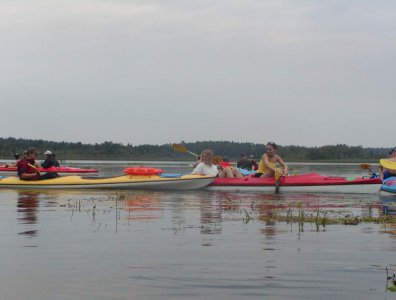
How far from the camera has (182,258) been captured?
7141 millimetres

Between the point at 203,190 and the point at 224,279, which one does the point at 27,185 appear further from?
the point at 224,279

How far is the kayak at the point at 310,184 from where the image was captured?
1827cm

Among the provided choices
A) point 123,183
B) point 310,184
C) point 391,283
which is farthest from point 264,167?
point 391,283

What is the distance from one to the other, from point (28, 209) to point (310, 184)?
790cm

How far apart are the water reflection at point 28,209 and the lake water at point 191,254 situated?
4 centimetres

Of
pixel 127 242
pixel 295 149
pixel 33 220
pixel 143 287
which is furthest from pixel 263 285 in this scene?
pixel 295 149

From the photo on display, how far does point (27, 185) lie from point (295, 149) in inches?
2318

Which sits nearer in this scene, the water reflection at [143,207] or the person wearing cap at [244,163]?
the water reflection at [143,207]

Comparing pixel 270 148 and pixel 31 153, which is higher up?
pixel 270 148

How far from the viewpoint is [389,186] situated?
1788 centimetres

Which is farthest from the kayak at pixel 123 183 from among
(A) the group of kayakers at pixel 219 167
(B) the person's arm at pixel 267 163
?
(B) the person's arm at pixel 267 163

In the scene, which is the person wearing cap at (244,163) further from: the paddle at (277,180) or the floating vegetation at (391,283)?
the floating vegetation at (391,283)

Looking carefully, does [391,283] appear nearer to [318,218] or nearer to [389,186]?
[318,218]

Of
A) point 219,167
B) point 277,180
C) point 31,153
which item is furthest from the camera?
point 219,167
